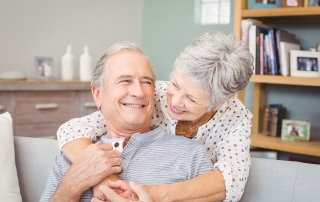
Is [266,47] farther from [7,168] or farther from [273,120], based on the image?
[7,168]

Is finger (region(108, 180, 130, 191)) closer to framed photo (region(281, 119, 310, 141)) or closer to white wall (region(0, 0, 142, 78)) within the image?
framed photo (region(281, 119, 310, 141))

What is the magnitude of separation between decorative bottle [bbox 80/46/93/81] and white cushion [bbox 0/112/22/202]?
1.94 meters

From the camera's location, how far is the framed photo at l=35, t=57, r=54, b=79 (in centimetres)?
370

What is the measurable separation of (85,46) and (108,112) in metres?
2.35

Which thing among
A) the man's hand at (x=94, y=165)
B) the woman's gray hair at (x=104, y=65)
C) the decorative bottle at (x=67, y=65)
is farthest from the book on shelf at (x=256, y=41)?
the man's hand at (x=94, y=165)

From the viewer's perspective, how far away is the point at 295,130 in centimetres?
320

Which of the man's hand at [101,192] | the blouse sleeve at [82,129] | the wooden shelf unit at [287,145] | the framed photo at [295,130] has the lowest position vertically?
the wooden shelf unit at [287,145]

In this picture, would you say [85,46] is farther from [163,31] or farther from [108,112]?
[108,112]

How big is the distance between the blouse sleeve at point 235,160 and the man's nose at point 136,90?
32 centimetres

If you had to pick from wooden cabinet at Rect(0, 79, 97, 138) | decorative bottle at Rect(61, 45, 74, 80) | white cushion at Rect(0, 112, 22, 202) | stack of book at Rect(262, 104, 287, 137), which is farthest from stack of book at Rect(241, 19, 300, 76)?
white cushion at Rect(0, 112, 22, 202)

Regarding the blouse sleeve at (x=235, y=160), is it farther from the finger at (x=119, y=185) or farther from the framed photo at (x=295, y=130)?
the framed photo at (x=295, y=130)

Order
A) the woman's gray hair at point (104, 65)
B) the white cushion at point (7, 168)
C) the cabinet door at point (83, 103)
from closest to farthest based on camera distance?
the woman's gray hair at point (104, 65), the white cushion at point (7, 168), the cabinet door at point (83, 103)

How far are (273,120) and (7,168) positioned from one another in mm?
1975

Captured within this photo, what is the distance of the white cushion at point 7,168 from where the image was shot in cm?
A: 183
